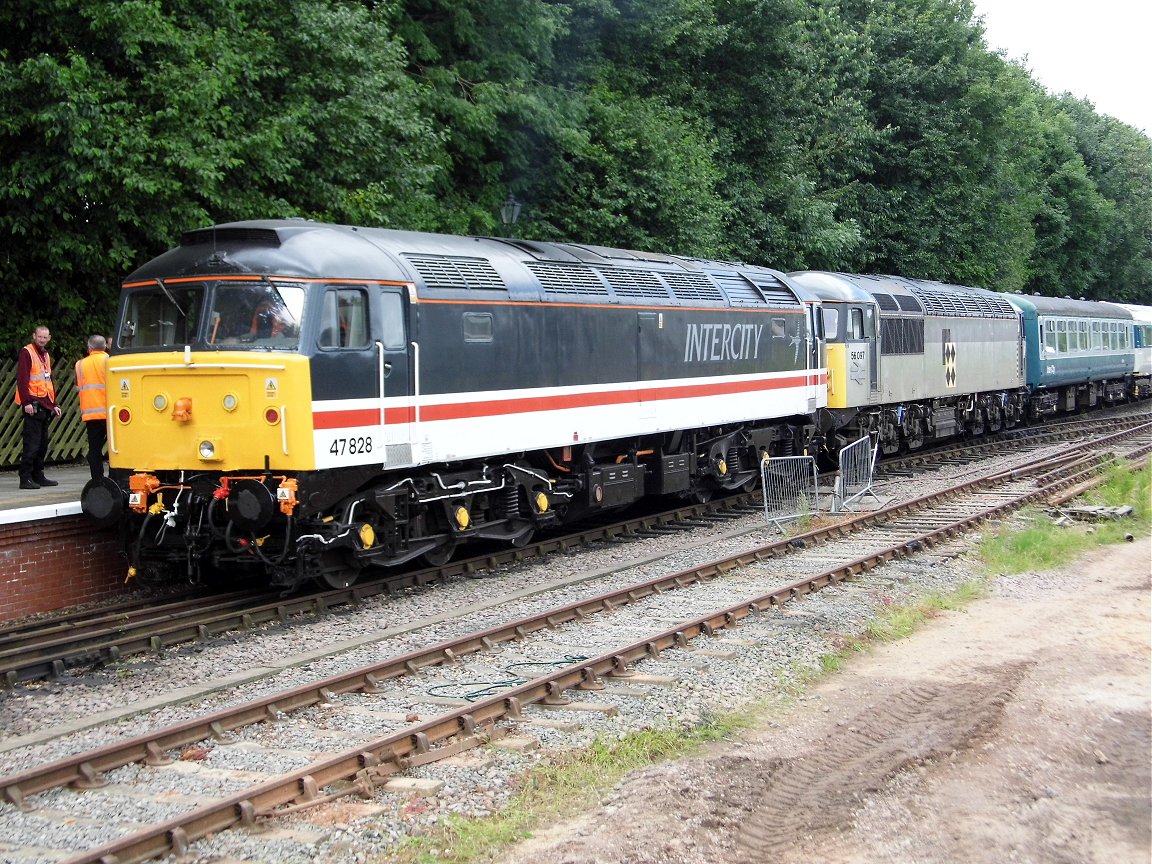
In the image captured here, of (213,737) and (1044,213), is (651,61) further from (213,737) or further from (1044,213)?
(1044,213)

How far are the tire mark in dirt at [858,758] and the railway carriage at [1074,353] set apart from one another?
24341mm

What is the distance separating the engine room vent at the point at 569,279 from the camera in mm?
13594

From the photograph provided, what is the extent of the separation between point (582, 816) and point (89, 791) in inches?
109

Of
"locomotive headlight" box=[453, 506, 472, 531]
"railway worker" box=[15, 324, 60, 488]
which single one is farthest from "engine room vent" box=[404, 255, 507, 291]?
"railway worker" box=[15, 324, 60, 488]

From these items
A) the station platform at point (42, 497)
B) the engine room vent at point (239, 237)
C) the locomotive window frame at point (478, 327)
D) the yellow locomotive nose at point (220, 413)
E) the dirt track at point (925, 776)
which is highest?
the engine room vent at point (239, 237)

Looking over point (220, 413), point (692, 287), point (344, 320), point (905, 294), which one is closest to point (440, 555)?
point (344, 320)

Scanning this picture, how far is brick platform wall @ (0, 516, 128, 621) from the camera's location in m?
11.1

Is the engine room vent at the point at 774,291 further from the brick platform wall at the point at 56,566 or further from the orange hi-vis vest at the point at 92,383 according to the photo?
the brick platform wall at the point at 56,566

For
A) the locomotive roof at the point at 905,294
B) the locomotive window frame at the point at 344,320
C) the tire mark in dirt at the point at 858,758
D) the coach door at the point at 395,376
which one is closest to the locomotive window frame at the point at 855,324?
the locomotive roof at the point at 905,294

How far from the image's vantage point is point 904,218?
38875 millimetres

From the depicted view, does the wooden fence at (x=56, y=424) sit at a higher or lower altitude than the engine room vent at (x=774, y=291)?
lower

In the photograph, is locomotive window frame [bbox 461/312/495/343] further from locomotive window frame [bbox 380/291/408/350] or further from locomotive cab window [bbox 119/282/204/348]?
locomotive cab window [bbox 119/282/204/348]

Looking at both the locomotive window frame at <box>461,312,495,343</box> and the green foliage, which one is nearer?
the locomotive window frame at <box>461,312,495,343</box>

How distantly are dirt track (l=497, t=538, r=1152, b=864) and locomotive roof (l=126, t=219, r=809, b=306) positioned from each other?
5.70m
